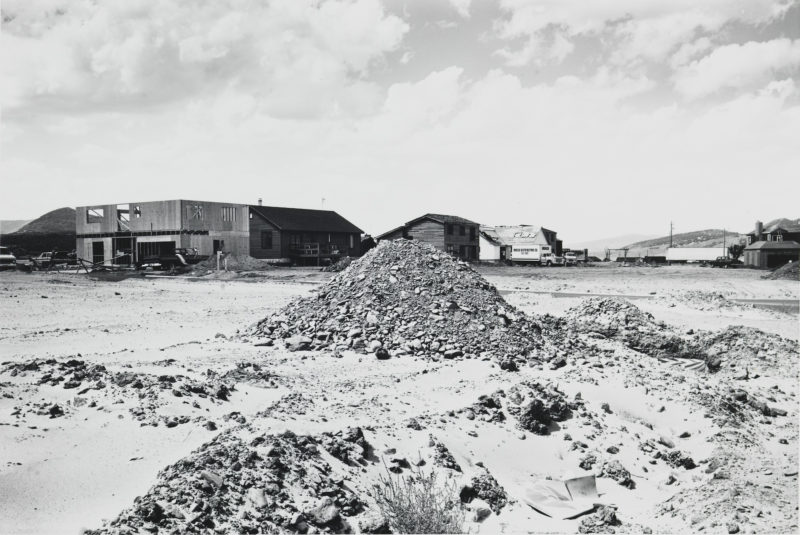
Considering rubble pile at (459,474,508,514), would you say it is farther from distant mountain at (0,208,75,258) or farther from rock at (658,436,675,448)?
distant mountain at (0,208,75,258)

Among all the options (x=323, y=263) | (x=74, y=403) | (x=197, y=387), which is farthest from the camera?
(x=323, y=263)

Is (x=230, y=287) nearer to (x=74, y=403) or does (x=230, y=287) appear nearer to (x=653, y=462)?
(x=74, y=403)

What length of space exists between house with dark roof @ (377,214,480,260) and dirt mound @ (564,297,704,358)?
36744 mm

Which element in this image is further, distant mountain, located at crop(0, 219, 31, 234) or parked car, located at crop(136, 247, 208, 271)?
distant mountain, located at crop(0, 219, 31, 234)

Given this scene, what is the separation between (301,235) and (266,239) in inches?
160

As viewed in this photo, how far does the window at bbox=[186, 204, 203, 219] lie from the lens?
46781 mm

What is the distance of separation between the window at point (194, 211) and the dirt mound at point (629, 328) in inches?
1450

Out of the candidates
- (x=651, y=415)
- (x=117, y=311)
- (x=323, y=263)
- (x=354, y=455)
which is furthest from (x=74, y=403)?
(x=323, y=263)

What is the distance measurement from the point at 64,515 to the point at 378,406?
179 inches

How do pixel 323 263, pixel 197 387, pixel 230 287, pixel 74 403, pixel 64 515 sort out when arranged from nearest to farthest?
pixel 64 515, pixel 74 403, pixel 197 387, pixel 230 287, pixel 323 263

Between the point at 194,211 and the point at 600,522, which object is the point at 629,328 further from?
the point at 194,211

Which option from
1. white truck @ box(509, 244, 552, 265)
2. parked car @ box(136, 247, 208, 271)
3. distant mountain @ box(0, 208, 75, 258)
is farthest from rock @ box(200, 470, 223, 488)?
distant mountain @ box(0, 208, 75, 258)

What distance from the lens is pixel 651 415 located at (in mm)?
9648

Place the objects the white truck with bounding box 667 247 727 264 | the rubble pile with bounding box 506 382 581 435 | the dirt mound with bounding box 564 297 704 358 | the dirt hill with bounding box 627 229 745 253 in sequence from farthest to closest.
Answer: the dirt hill with bounding box 627 229 745 253
the white truck with bounding box 667 247 727 264
the dirt mound with bounding box 564 297 704 358
the rubble pile with bounding box 506 382 581 435
